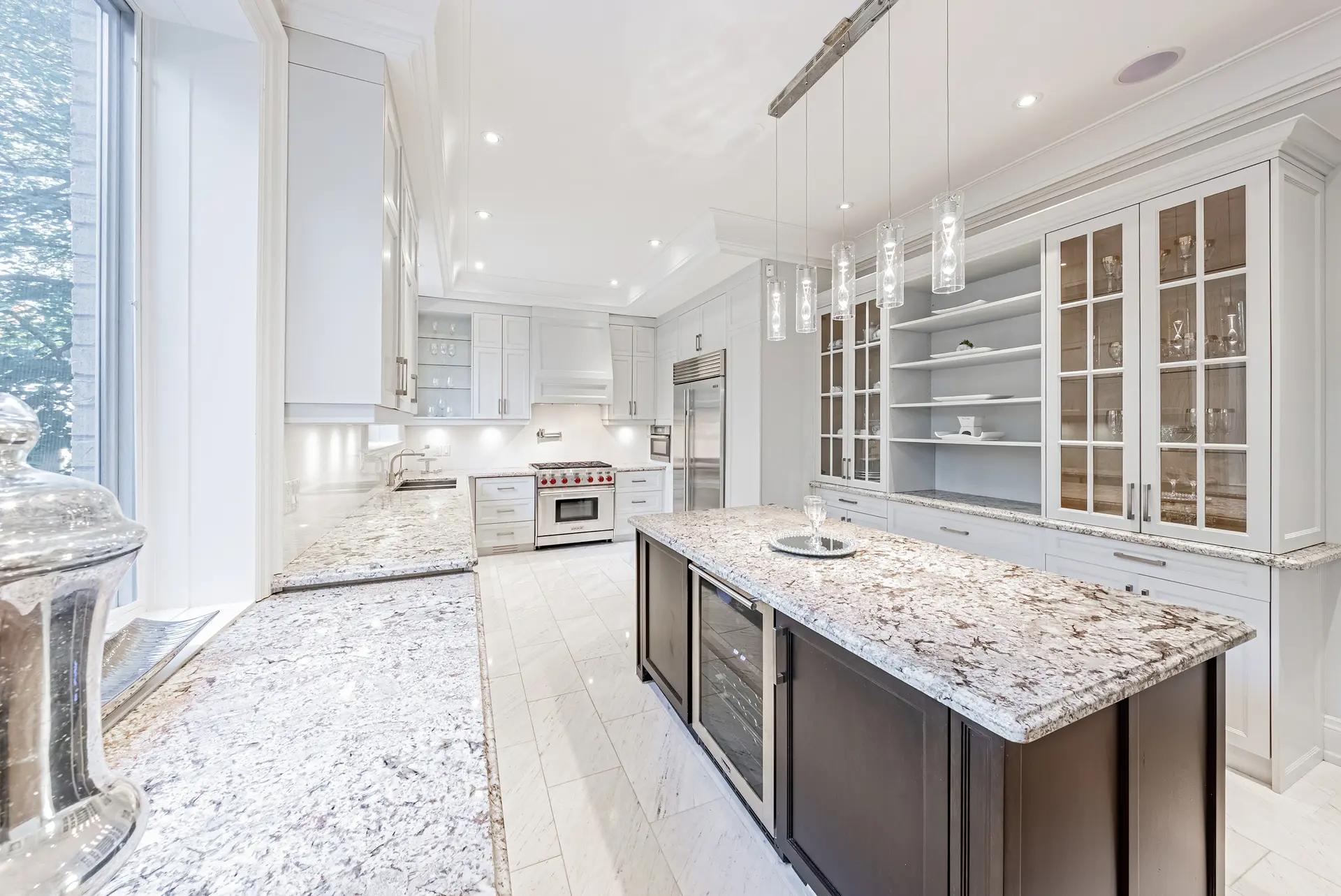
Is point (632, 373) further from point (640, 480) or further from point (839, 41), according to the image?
point (839, 41)

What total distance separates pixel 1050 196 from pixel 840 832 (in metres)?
3.14

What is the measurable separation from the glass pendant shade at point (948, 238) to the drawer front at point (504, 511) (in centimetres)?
428

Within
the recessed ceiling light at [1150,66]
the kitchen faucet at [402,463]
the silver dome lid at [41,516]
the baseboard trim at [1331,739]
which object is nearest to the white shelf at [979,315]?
the recessed ceiling light at [1150,66]

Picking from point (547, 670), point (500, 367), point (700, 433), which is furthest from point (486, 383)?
point (547, 670)

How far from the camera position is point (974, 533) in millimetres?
2789

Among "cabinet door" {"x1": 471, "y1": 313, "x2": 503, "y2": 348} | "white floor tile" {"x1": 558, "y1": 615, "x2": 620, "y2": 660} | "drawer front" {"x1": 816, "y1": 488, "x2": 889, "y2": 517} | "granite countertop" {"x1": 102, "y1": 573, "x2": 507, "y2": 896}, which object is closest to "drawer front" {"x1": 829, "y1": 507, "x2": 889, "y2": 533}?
"drawer front" {"x1": 816, "y1": 488, "x2": 889, "y2": 517}

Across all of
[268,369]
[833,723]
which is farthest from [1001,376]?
[268,369]

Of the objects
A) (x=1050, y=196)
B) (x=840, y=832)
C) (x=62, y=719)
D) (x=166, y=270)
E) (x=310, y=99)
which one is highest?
(x=1050, y=196)

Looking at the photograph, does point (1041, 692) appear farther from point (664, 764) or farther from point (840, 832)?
point (664, 764)

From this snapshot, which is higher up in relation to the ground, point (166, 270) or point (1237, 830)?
point (166, 270)

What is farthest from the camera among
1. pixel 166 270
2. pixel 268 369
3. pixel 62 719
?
pixel 268 369

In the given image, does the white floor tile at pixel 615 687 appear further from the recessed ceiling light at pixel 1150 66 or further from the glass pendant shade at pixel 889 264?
the recessed ceiling light at pixel 1150 66

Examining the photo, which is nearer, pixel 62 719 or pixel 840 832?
pixel 62 719

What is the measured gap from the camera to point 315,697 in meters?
0.86
